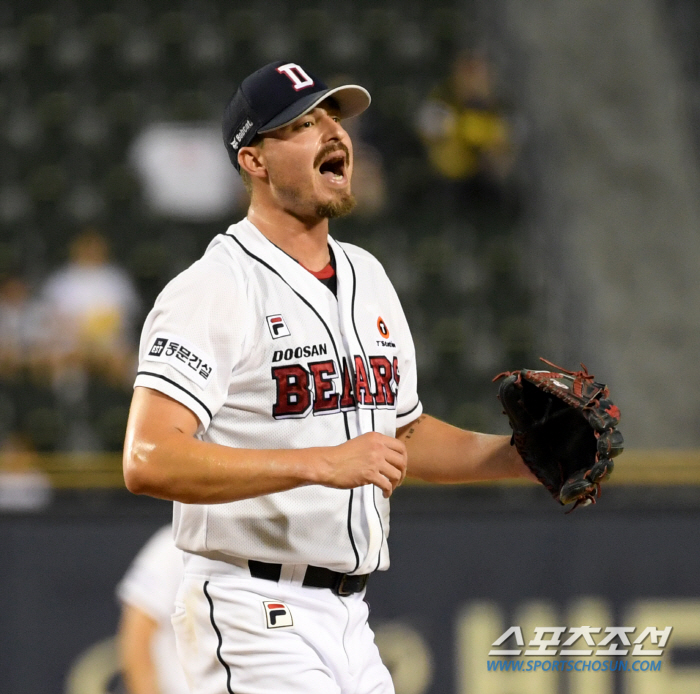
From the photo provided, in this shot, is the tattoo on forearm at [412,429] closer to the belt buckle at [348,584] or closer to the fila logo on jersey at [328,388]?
the fila logo on jersey at [328,388]

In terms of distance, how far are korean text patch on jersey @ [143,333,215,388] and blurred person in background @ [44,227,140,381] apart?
5820 millimetres

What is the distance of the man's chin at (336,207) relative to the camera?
306cm

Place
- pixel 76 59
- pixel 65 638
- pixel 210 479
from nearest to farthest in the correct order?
1. pixel 210 479
2. pixel 65 638
3. pixel 76 59

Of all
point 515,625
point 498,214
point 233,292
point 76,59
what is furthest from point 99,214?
point 233,292

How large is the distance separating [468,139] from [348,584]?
7035mm

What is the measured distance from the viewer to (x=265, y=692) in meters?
2.75

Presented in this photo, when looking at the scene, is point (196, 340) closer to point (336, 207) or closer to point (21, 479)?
point (336, 207)

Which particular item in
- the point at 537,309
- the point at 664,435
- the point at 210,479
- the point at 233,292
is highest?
the point at 233,292

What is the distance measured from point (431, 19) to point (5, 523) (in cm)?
750

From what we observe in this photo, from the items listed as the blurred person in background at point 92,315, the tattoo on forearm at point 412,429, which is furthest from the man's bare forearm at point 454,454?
the blurred person in background at point 92,315

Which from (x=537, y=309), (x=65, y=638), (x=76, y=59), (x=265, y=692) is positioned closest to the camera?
(x=265, y=692)

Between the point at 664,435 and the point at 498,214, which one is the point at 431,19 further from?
the point at 664,435

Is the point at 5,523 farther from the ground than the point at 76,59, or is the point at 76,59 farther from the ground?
the point at 76,59

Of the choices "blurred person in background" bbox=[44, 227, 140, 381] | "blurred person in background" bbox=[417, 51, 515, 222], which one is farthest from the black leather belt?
"blurred person in background" bbox=[417, 51, 515, 222]
